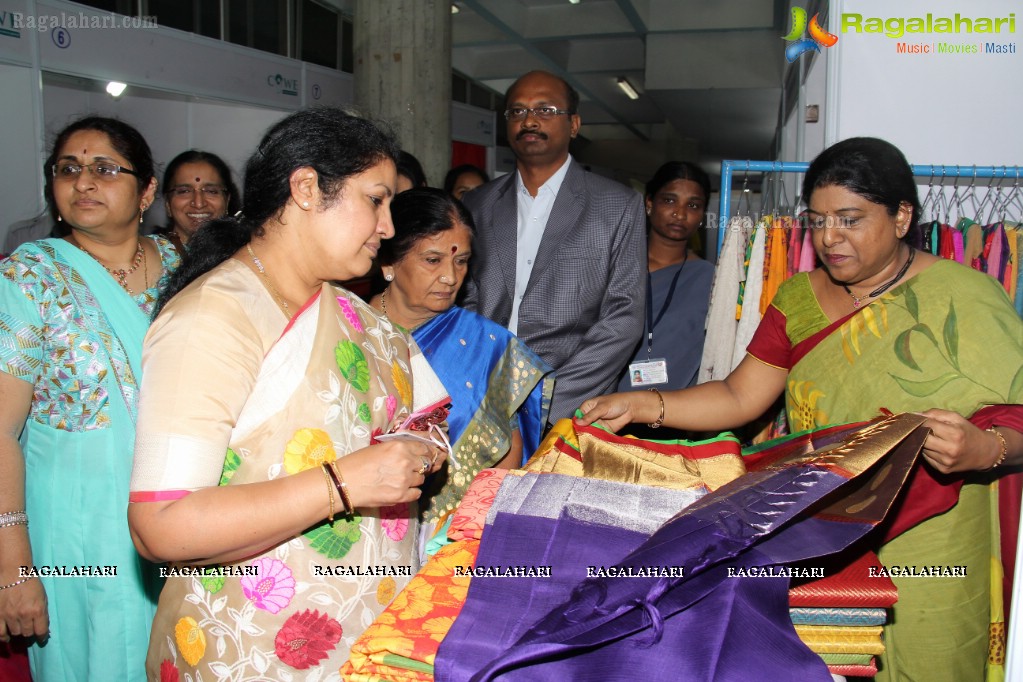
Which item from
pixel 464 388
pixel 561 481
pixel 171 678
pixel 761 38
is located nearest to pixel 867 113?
pixel 464 388

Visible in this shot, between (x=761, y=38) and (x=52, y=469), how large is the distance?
10545mm

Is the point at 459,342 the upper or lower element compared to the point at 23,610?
upper

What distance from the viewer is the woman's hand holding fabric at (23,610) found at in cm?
170

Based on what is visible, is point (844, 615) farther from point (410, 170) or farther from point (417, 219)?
point (410, 170)

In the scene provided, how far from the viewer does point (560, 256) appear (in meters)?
2.83

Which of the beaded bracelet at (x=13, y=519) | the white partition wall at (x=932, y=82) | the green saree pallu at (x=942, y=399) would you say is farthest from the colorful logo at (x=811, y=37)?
the beaded bracelet at (x=13, y=519)

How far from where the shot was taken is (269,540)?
1158 mm

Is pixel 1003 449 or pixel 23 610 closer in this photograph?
pixel 1003 449

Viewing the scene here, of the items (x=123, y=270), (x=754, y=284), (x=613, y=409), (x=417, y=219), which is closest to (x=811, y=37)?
(x=754, y=284)

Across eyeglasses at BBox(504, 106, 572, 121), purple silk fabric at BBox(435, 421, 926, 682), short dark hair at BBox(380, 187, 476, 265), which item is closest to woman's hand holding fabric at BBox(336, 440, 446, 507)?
purple silk fabric at BBox(435, 421, 926, 682)

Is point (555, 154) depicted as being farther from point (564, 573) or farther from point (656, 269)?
point (564, 573)

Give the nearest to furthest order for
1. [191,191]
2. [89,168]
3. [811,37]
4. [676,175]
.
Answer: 1. [89,168]
2. [191,191]
3. [811,37]
4. [676,175]

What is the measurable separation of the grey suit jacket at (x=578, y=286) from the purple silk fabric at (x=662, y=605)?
1665 mm

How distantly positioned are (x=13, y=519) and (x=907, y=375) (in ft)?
6.99
